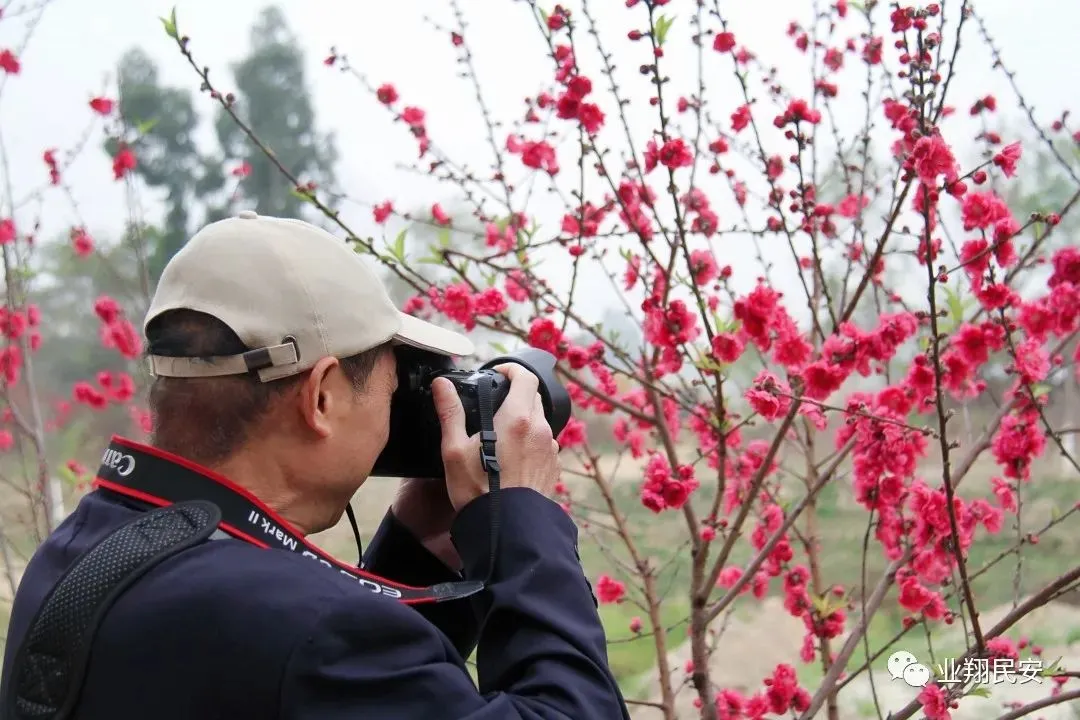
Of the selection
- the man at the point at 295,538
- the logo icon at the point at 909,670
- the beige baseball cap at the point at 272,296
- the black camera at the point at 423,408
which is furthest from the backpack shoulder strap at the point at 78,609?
the logo icon at the point at 909,670

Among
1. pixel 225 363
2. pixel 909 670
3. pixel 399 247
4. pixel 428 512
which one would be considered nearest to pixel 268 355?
pixel 225 363

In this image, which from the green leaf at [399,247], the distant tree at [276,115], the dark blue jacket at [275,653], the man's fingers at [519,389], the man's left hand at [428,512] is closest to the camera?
the dark blue jacket at [275,653]

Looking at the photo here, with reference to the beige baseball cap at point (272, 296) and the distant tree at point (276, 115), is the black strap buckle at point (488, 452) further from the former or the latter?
the distant tree at point (276, 115)

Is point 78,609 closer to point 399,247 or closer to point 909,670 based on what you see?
point 399,247

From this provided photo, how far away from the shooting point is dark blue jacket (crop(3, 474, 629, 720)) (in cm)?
49

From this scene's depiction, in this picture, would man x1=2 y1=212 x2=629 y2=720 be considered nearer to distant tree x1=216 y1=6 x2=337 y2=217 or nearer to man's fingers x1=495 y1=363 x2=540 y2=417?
man's fingers x1=495 y1=363 x2=540 y2=417

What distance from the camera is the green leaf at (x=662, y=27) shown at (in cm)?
118

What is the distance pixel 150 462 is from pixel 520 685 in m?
0.28

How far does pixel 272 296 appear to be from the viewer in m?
0.59

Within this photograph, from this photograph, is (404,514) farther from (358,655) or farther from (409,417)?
(358,655)

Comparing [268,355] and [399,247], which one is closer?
[268,355]

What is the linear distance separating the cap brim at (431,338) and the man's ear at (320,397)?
0.07 meters

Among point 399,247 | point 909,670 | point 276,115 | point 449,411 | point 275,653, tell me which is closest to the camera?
point 275,653

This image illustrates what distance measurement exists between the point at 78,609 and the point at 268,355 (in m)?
0.18
